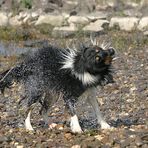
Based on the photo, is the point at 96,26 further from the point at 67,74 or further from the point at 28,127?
the point at 67,74

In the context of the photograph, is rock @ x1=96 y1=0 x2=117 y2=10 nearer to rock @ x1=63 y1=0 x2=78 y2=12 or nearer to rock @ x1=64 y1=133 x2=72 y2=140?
rock @ x1=63 y1=0 x2=78 y2=12

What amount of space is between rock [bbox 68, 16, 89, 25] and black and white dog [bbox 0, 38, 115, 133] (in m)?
16.3

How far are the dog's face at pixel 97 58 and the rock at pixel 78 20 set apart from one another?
16.8m

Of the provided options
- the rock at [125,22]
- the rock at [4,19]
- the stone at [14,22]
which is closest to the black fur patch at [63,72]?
the rock at [125,22]

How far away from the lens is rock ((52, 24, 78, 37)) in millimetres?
21531

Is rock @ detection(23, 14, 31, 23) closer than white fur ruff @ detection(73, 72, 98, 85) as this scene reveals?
No

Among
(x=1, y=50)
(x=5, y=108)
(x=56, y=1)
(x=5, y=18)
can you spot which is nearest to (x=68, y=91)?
(x=5, y=108)

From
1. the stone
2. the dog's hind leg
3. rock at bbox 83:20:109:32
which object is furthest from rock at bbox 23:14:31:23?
the dog's hind leg

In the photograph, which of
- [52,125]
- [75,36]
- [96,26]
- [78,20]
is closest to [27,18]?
[78,20]

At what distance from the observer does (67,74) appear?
7.31 metres

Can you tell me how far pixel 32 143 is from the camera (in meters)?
6.75

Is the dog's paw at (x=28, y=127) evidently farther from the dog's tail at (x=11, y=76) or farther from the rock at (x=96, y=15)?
the rock at (x=96, y=15)

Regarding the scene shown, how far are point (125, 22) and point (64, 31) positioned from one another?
236cm

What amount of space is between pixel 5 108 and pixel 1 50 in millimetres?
8272
